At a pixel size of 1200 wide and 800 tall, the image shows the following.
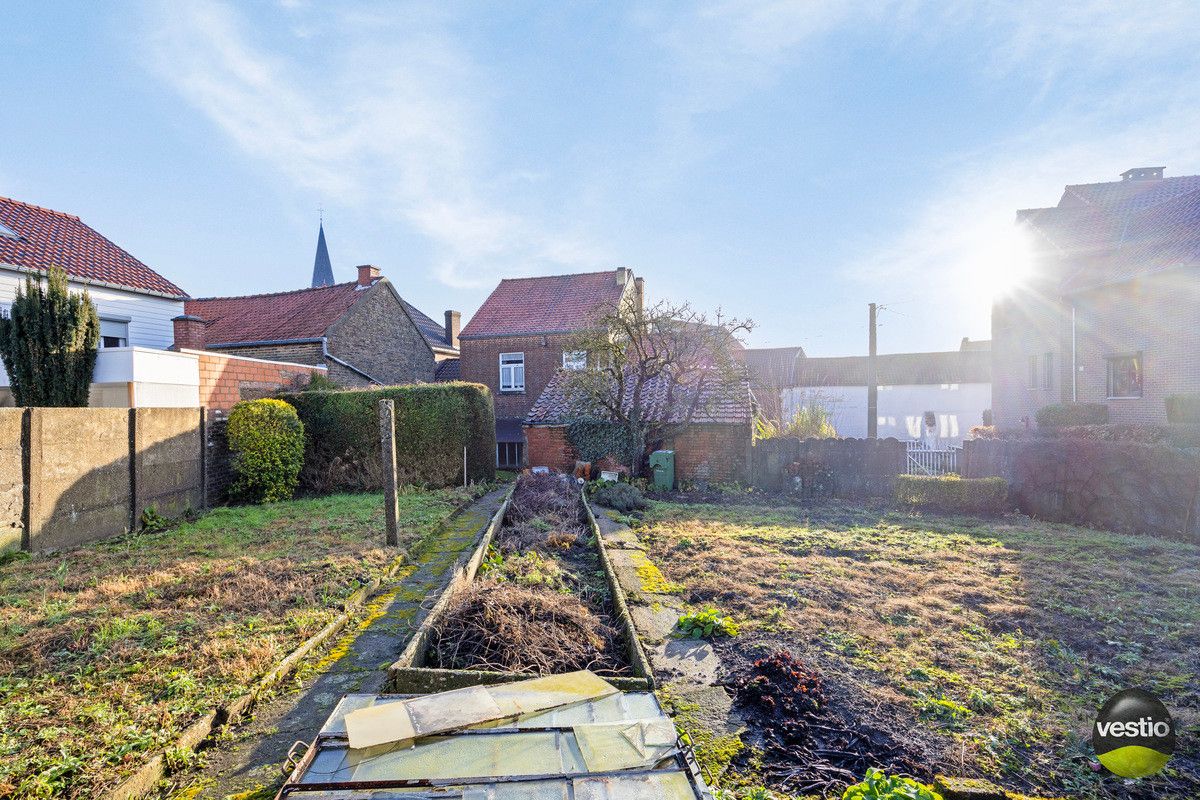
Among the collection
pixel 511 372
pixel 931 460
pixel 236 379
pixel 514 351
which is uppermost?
pixel 514 351

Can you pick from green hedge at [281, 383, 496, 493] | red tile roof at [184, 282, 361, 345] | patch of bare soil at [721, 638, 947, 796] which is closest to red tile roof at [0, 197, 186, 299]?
red tile roof at [184, 282, 361, 345]

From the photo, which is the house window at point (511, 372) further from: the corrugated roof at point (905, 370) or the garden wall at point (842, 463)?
the corrugated roof at point (905, 370)

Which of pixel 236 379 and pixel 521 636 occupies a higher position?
pixel 236 379

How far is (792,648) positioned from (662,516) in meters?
5.86

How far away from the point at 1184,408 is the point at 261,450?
65.1 ft

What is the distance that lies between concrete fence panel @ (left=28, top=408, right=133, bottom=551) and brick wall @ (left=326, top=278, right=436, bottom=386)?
9910mm

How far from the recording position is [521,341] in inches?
852

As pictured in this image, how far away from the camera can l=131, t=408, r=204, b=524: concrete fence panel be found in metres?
8.49

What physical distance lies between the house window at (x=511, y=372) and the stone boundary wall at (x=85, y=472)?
12539 mm

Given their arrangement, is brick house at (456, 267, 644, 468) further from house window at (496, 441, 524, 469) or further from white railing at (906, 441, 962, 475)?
white railing at (906, 441, 962, 475)

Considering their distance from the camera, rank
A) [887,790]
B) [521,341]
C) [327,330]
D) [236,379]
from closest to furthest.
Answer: [887,790] < [236,379] < [327,330] < [521,341]

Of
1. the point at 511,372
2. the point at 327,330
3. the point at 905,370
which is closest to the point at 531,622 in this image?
the point at 327,330

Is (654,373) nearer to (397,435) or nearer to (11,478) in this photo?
(397,435)

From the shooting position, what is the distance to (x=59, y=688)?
3.51 m
